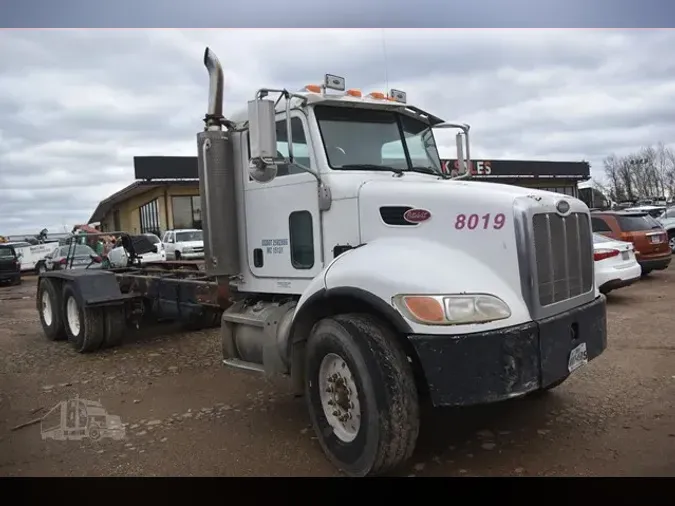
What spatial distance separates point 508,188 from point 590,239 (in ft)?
2.90

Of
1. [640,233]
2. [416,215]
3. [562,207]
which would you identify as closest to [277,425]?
[416,215]

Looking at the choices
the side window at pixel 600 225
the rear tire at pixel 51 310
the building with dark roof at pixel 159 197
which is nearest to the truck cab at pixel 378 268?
the rear tire at pixel 51 310

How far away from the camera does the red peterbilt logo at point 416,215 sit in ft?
13.1

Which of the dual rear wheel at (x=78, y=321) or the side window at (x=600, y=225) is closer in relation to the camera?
the dual rear wheel at (x=78, y=321)

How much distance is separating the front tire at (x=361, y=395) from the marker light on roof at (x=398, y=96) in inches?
88.9

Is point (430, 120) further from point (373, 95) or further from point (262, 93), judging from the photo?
point (262, 93)

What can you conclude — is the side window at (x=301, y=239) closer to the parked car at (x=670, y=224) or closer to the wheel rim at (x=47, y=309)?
the wheel rim at (x=47, y=309)

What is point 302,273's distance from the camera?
4.86 m

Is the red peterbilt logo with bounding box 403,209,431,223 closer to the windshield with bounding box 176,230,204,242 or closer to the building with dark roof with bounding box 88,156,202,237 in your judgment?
the building with dark roof with bounding box 88,156,202,237

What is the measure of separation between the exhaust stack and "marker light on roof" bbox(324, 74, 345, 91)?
102 centimetres

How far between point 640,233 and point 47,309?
11135 mm

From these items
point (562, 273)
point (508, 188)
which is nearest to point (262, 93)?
point (508, 188)

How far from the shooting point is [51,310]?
8773mm

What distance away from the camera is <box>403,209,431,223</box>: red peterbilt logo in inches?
157
